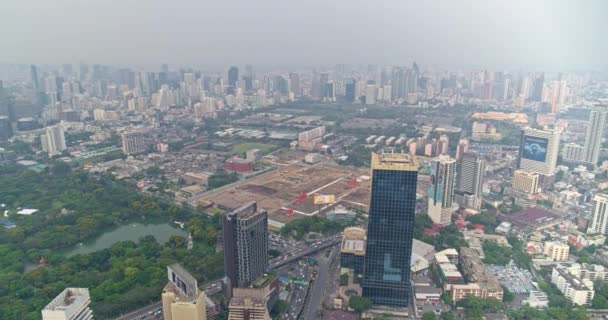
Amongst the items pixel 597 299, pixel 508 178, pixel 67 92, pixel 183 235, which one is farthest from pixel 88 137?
pixel 597 299

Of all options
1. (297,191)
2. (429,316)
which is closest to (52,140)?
(297,191)

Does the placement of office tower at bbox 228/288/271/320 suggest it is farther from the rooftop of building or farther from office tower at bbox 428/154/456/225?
office tower at bbox 428/154/456/225

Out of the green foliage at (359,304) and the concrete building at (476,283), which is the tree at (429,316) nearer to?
the concrete building at (476,283)

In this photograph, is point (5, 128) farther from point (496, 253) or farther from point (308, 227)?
point (496, 253)

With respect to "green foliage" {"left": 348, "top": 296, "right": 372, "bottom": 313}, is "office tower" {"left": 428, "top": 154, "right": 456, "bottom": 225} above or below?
above

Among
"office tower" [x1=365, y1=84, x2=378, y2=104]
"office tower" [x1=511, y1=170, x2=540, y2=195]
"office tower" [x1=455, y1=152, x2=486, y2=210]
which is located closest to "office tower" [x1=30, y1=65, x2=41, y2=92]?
"office tower" [x1=365, y1=84, x2=378, y2=104]
